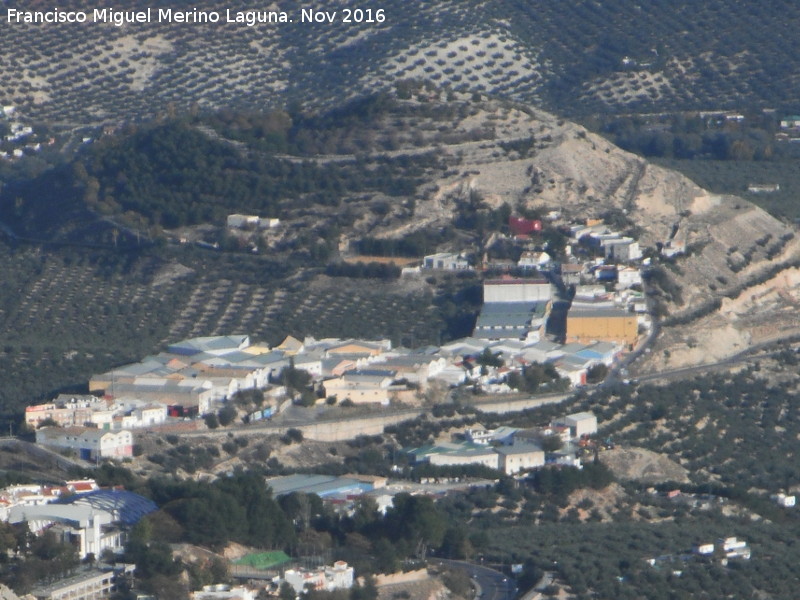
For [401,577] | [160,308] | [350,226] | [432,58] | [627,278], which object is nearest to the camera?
[401,577]

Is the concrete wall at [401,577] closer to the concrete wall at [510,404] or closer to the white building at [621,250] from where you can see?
the concrete wall at [510,404]

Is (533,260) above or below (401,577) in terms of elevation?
above

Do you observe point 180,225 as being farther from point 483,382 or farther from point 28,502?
point 28,502

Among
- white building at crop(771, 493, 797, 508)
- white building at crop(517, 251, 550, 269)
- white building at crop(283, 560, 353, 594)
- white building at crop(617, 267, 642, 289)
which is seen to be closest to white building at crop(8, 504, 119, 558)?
white building at crop(283, 560, 353, 594)

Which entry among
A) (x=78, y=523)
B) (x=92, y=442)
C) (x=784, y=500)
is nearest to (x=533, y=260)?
(x=784, y=500)

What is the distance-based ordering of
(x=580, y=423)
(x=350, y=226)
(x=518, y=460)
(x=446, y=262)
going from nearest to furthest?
(x=518, y=460), (x=580, y=423), (x=446, y=262), (x=350, y=226)

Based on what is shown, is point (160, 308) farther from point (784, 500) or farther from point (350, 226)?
point (784, 500)

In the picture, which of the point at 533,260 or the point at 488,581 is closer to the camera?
the point at 488,581

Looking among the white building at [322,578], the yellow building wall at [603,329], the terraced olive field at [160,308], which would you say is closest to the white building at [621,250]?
the terraced olive field at [160,308]
